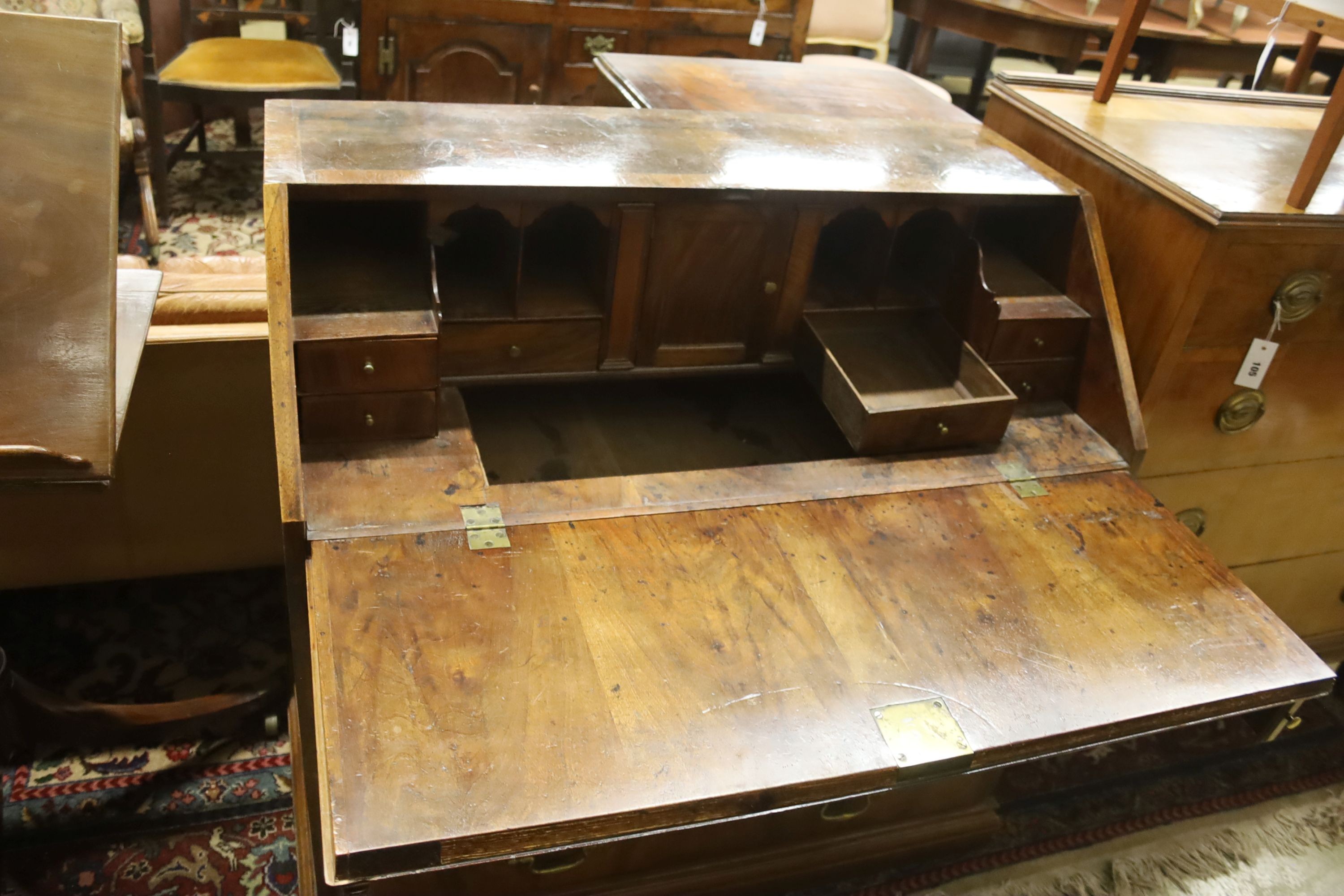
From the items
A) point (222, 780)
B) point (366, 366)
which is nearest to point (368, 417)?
point (366, 366)

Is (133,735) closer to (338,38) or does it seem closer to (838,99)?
(838,99)

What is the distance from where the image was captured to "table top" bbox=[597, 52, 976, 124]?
217cm

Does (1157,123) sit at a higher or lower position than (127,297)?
higher

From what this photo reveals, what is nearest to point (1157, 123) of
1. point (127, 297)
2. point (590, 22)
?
point (127, 297)

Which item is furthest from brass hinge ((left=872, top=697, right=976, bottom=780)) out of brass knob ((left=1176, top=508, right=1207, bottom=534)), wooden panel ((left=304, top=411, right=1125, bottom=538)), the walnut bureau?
brass knob ((left=1176, top=508, right=1207, bottom=534))

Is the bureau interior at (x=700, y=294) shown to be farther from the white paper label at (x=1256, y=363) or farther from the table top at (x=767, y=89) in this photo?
the table top at (x=767, y=89)

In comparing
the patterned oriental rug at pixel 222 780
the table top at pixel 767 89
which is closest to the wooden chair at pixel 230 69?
the table top at pixel 767 89

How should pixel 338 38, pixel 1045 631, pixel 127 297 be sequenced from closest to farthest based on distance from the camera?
pixel 1045 631 → pixel 127 297 → pixel 338 38

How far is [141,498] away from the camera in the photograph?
1.93 m

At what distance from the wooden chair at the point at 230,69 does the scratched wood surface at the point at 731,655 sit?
7.83 feet

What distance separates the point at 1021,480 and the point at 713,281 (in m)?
0.56

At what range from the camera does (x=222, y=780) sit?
1785mm

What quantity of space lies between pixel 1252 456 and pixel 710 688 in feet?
4.47

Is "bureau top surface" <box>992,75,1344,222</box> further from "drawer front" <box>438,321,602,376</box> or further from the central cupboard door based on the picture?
"drawer front" <box>438,321,602,376</box>
